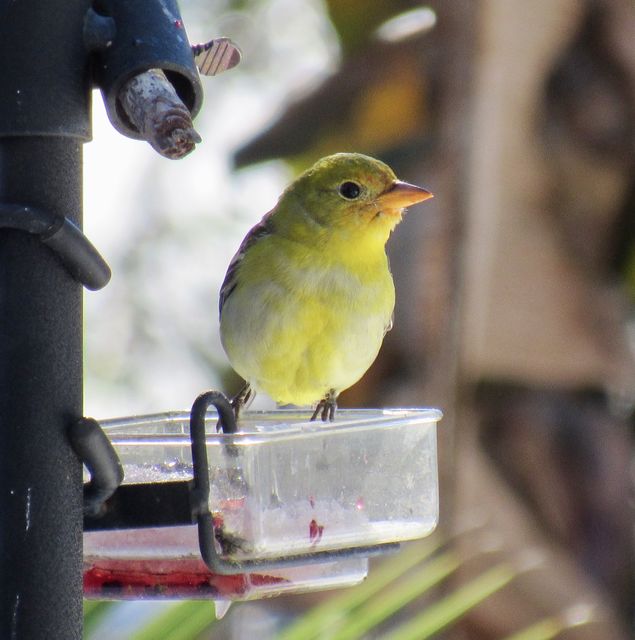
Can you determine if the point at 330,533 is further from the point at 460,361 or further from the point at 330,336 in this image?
the point at 460,361

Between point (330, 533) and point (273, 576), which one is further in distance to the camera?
point (273, 576)

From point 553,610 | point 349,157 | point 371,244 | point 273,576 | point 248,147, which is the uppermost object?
point 248,147

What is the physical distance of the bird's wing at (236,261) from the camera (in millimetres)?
3852

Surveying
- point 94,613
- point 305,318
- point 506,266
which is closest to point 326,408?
point 305,318

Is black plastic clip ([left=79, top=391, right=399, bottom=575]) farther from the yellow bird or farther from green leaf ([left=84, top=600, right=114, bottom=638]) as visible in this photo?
the yellow bird

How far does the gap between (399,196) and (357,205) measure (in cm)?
13

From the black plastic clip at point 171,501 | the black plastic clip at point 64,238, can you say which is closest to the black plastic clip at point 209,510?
the black plastic clip at point 171,501

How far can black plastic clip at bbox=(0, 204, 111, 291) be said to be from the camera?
1.88 m

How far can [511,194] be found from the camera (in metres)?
5.86

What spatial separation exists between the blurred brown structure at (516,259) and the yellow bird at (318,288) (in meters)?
1.65

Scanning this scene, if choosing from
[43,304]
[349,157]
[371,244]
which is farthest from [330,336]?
[43,304]

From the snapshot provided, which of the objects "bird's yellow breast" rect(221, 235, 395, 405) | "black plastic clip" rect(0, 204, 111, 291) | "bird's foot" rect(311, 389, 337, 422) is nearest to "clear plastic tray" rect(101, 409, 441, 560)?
"black plastic clip" rect(0, 204, 111, 291)

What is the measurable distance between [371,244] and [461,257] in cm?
169

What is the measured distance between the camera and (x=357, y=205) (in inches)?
151
